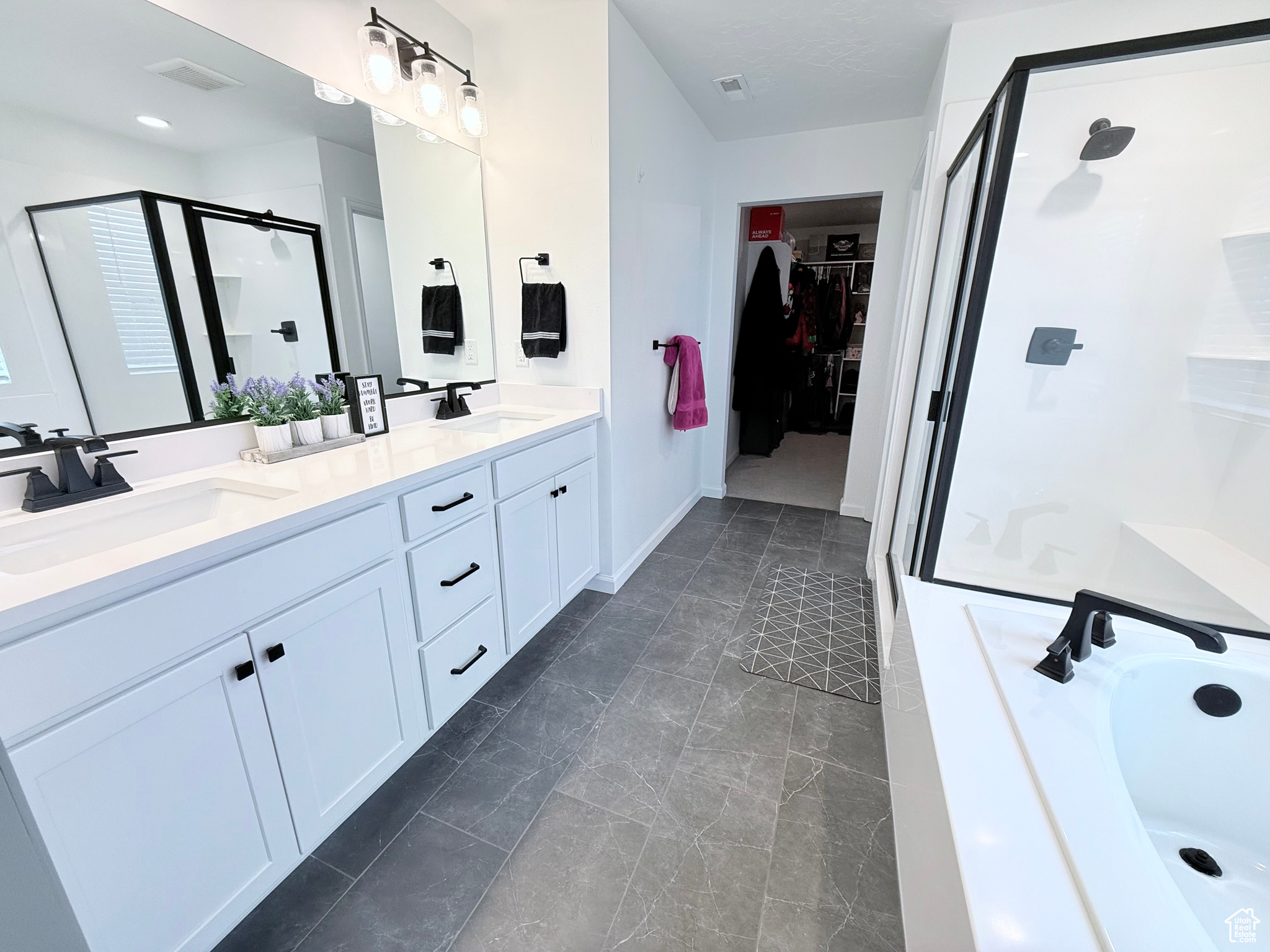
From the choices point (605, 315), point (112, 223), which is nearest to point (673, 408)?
point (605, 315)

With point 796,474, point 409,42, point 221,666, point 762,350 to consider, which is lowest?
point 796,474

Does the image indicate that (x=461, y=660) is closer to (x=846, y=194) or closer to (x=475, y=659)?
(x=475, y=659)

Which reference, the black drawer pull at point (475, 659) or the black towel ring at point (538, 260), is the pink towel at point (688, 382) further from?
the black drawer pull at point (475, 659)

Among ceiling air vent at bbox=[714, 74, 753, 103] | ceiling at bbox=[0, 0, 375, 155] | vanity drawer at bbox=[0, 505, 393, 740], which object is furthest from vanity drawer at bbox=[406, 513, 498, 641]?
ceiling air vent at bbox=[714, 74, 753, 103]

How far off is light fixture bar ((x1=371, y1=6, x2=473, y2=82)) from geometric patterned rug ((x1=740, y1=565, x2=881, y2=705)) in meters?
2.54

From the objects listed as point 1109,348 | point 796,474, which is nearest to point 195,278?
point 1109,348

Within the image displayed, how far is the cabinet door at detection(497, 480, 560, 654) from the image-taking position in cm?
178

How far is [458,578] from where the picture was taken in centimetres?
154

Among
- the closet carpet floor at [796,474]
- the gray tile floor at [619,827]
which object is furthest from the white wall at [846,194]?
the gray tile floor at [619,827]

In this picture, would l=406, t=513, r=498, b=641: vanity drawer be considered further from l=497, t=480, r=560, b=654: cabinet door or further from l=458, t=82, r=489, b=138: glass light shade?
l=458, t=82, r=489, b=138: glass light shade

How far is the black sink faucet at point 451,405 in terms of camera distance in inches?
83.7

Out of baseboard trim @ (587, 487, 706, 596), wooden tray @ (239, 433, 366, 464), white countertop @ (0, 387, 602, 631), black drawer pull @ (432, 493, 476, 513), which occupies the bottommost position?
A: baseboard trim @ (587, 487, 706, 596)

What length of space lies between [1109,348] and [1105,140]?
710mm

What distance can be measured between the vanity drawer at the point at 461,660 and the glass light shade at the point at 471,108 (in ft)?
5.97
